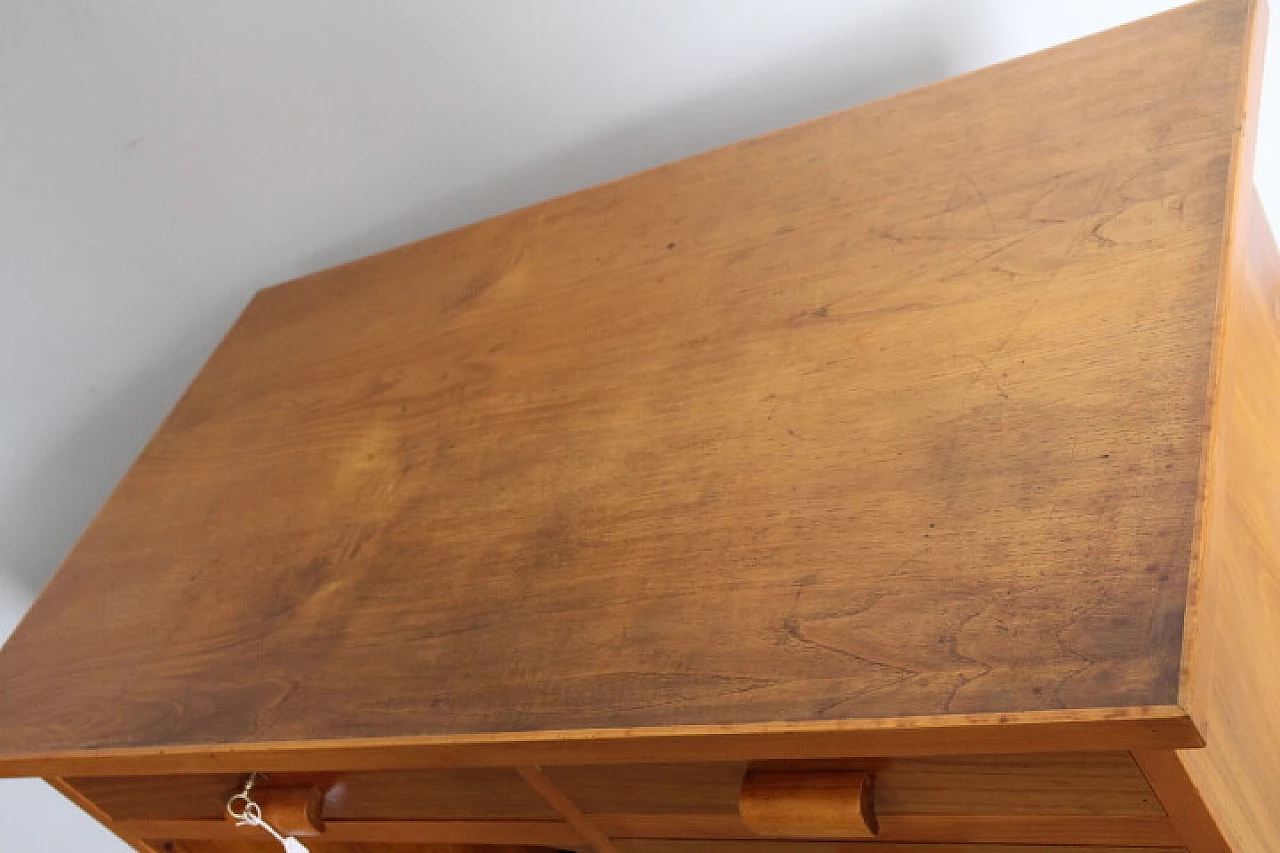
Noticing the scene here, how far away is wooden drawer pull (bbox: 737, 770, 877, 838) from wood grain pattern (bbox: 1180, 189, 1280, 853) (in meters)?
0.16

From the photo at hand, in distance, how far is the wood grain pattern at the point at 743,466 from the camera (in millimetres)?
615

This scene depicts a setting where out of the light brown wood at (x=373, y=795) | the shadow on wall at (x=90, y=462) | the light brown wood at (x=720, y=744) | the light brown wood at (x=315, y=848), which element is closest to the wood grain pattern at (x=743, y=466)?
the light brown wood at (x=720, y=744)

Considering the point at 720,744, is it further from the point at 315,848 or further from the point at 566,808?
the point at 315,848

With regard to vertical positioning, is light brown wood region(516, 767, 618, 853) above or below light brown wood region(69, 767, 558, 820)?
below

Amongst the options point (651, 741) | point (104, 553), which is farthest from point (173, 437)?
point (651, 741)

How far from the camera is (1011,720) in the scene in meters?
0.54

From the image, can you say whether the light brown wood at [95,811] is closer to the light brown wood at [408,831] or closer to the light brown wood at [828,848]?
the light brown wood at [408,831]

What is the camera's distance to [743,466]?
0.77 metres

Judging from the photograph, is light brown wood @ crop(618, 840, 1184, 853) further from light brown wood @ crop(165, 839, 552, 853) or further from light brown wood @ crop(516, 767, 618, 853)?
light brown wood @ crop(165, 839, 552, 853)

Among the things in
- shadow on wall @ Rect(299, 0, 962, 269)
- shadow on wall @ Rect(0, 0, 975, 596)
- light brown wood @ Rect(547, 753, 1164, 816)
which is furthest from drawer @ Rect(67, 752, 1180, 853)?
shadow on wall @ Rect(299, 0, 962, 269)

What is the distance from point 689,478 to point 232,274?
0.94 meters

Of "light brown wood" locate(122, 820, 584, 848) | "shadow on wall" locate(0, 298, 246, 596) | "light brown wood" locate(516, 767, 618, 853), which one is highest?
"shadow on wall" locate(0, 298, 246, 596)

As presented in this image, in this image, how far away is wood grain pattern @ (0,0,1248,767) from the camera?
61cm

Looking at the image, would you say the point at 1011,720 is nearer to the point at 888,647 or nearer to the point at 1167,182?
the point at 888,647
